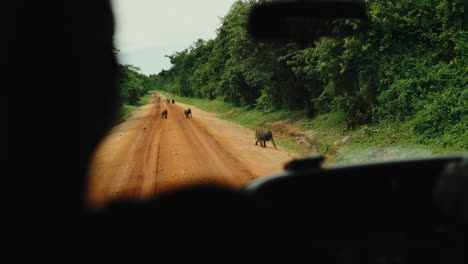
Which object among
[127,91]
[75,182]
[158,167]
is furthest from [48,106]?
[127,91]

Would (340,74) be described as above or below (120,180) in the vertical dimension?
above

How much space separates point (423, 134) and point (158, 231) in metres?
12.9

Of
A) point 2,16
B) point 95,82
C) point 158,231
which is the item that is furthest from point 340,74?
point 158,231

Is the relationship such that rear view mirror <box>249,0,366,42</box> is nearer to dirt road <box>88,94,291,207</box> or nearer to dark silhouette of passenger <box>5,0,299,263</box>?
dark silhouette of passenger <box>5,0,299,263</box>

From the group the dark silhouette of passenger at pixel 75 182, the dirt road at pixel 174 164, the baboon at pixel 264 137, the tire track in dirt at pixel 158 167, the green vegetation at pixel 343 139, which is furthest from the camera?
the baboon at pixel 264 137

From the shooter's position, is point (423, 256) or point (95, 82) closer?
point (423, 256)

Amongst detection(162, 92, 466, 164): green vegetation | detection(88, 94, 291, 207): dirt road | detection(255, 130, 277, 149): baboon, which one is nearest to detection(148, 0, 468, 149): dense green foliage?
detection(162, 92, 466, 164): green vegetation

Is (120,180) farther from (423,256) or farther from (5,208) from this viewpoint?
(423,256)

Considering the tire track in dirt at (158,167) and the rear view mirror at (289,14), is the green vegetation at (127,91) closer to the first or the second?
the tire track in dirt at (158,167)

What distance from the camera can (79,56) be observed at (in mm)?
3555

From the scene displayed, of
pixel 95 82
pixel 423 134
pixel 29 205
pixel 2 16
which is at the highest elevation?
pixel 2 16

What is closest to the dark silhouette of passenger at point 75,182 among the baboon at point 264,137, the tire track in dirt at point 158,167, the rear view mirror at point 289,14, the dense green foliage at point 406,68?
the rear view mirror at point 289,14

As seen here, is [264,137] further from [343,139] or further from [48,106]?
[48,106]

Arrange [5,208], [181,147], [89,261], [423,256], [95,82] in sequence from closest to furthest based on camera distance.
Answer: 1. [89,261]
2. [423,256]
3. [5,208]
4. [95,82]
5. [181,147]
